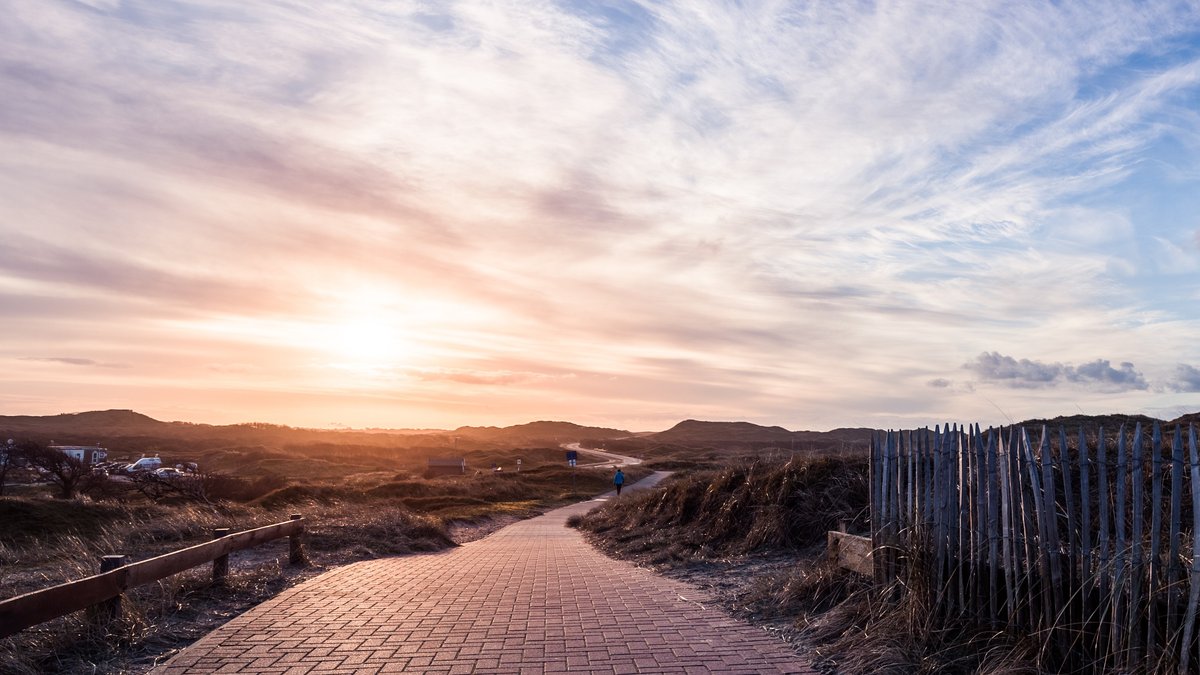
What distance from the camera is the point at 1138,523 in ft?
17.7

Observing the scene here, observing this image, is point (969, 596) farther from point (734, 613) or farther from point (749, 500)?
point (749, 500)

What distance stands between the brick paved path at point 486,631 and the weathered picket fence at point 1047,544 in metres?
1.55

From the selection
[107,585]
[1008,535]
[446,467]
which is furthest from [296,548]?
[446,467]

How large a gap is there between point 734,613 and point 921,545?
250 centimetres

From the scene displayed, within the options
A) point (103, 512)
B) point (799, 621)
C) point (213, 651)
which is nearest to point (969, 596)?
point (799, 621)

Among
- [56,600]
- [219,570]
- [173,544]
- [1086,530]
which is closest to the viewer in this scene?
[1086,530]

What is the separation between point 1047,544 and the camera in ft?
20.7

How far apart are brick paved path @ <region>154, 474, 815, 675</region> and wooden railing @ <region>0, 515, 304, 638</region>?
0.88 meters

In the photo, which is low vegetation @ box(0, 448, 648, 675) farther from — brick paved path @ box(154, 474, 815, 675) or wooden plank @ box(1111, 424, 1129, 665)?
wooden plank @ box(1111, 424, 1129, 665)

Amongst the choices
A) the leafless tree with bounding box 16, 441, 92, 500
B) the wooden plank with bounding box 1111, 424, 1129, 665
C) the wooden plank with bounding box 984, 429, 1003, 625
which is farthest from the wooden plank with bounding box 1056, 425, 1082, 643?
the leafless tree with bounding box 16, 441, 92, 500

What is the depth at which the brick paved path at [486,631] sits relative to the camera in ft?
23.8

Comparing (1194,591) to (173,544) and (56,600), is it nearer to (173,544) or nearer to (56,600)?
(56,600)

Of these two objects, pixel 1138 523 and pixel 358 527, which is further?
pixel 358 527

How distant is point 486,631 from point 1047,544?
200 inches
